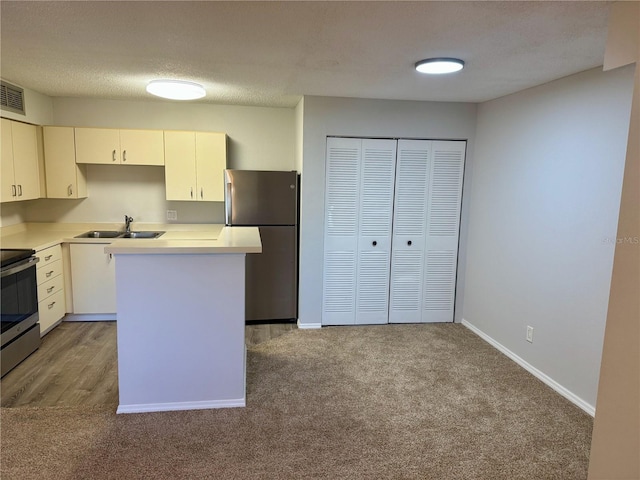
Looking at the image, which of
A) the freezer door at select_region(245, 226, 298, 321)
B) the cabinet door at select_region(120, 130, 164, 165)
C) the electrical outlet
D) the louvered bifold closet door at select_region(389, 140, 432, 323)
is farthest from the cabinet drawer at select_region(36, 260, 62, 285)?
the electrical outlet

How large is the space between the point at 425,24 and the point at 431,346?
111 inches

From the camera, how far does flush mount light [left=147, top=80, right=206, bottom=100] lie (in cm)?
329

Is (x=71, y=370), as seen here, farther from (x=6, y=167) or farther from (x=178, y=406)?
(x=6, y=167)

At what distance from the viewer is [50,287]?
3.90 m

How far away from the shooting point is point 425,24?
2004mm

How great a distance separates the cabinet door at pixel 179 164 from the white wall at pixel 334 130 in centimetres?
126

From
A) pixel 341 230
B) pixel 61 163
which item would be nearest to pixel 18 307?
pixel 61 163

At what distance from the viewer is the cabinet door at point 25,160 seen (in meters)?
3.79

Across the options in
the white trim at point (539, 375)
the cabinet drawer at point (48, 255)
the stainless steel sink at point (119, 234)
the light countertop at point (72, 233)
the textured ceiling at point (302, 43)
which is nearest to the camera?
the textured ceiling at point (302, 43)

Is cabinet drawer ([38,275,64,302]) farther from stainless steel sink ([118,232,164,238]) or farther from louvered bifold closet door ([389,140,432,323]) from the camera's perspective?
louvered bifold closet door ([389,140,432,323])

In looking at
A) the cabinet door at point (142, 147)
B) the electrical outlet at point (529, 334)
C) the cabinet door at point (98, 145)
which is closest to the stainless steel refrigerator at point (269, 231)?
the cabinet door at point (142, 147)

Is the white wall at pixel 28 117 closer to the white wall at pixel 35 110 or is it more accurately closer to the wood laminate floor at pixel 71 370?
the white wall at pixel 35 110

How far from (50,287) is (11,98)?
171 cm

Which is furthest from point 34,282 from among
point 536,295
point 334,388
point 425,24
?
point 536,295
